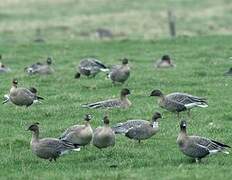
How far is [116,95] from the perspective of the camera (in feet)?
70.7

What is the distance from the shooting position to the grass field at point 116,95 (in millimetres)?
13072

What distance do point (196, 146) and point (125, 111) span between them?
5.78 m

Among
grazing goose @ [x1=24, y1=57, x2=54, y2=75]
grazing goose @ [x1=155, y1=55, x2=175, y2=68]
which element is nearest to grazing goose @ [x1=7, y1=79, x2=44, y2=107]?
grazing goose @ [x1=24, y1=57, x2=54, y2=75]

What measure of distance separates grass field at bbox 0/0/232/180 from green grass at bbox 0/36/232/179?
0.02m

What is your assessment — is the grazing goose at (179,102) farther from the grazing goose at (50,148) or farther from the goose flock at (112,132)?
the grazing goose at (50,148)

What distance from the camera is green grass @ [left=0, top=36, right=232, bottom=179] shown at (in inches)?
512

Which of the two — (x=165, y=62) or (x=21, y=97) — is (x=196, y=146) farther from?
(x=165, y=62)

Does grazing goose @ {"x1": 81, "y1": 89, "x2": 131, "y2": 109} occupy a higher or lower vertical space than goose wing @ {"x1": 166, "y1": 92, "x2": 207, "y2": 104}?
lower

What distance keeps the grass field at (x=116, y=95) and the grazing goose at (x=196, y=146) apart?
195 millimetres

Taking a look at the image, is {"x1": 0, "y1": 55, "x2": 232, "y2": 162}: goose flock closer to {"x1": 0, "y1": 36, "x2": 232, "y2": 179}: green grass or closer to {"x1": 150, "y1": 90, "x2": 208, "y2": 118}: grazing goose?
{"x1": 150, "y1": 90, "x2": 208, "y2": 118}: grazing goose

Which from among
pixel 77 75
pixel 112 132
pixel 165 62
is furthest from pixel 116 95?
pixel 112 132

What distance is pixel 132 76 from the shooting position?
82.7 ft

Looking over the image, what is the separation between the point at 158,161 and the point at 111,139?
121 centimetres

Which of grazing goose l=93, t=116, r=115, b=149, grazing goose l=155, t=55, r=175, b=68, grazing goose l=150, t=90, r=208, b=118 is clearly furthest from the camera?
grazing goose l=155, t=55, r=175, b=68
